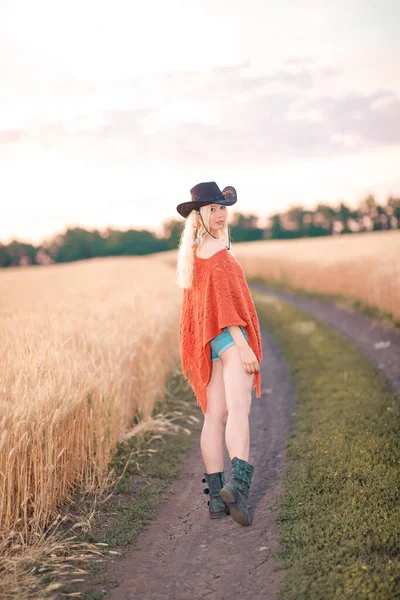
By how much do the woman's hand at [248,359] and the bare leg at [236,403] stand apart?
0.08 meters

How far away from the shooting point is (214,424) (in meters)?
4.29

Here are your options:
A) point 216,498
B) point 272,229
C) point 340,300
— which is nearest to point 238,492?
point 216,498

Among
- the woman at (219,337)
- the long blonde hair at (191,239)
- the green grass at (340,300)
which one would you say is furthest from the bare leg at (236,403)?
the green grass at (340,300)

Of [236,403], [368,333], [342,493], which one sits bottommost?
[368,333]

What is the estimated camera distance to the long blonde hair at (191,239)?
14.0 feet

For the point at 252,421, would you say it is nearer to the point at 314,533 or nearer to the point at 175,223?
the point at 314,533

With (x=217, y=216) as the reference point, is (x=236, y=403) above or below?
below

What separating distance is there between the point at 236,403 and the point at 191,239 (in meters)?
1.30

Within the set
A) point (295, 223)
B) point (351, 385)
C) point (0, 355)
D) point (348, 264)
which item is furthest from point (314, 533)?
point (295, 223)

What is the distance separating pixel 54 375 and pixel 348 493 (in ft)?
8.07

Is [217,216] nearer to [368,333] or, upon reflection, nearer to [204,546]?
[204,546]

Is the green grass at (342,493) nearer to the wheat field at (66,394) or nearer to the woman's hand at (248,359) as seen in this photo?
the woman's hand at (248,359)

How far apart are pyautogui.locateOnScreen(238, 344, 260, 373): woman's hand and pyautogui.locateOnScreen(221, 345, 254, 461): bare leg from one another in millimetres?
82

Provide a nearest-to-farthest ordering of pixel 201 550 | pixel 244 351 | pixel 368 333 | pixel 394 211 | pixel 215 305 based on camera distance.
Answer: pixel 201 550 < pixel 244 351 < pixel 215 305 < pixel 368 333 < pixel 394 211
